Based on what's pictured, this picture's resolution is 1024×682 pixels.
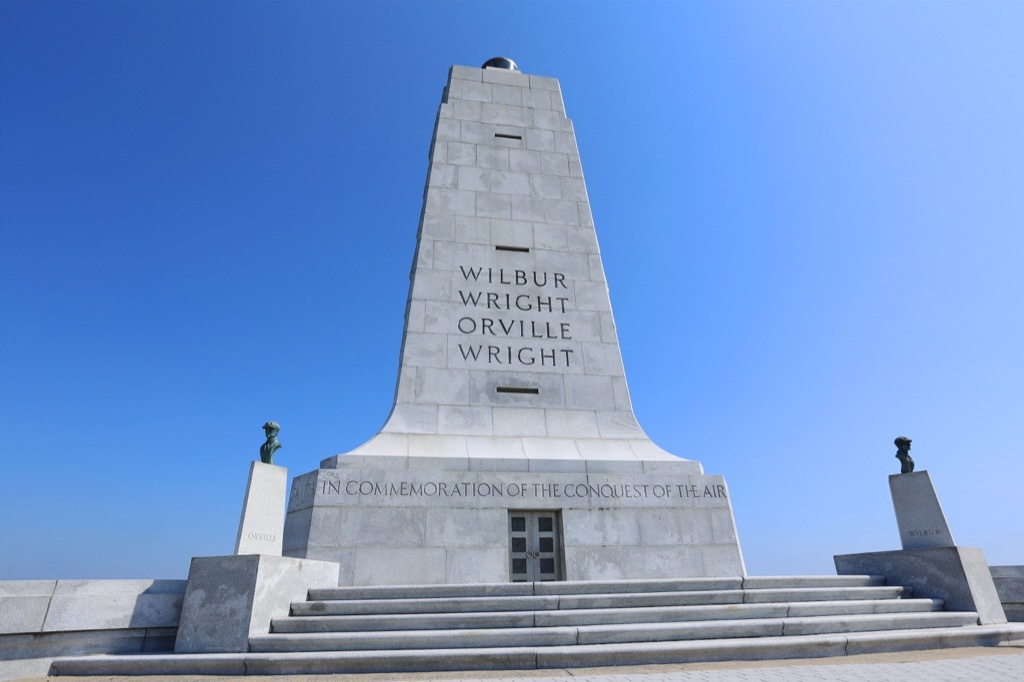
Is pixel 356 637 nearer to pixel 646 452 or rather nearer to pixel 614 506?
pixel 614 506

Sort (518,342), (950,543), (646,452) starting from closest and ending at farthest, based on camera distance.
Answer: (950,543) < (646,452) < (518,342)

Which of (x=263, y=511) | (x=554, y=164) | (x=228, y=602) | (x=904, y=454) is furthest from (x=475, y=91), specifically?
(x=228, y=602)

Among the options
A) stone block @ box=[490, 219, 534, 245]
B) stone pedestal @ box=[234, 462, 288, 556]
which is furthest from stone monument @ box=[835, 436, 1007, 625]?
stone pedestal @ box=[234, 462, 288, 556]

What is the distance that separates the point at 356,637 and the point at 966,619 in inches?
312

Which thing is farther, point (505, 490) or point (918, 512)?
point (505, 490)

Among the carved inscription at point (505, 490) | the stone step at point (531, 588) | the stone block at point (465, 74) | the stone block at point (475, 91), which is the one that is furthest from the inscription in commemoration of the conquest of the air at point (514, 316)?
the stone block at point (465, 74)

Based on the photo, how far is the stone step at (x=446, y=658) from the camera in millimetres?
5930

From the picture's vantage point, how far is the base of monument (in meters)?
9.52

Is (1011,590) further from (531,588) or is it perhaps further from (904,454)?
(531,588)

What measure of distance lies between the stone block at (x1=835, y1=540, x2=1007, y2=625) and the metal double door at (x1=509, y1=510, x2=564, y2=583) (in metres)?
5.21

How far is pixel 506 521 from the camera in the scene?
10.0 m

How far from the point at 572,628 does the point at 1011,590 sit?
24.4ft

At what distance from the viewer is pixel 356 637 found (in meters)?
6.43

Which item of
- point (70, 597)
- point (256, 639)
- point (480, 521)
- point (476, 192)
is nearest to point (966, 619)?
point (480, 521)
